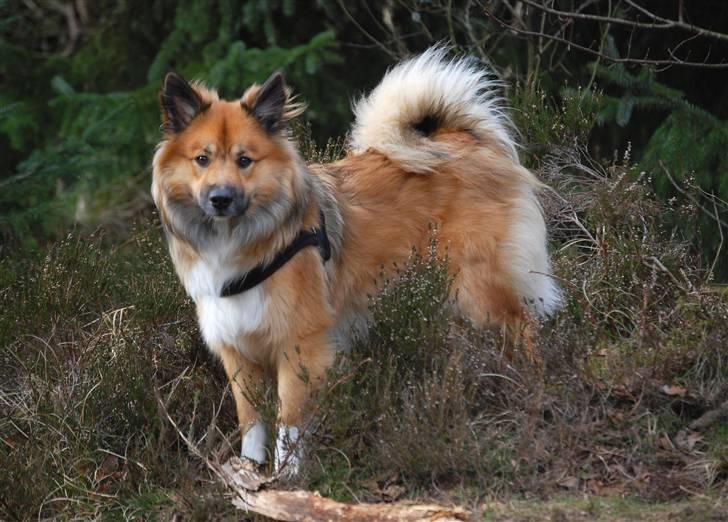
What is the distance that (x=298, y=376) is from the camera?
178 inches

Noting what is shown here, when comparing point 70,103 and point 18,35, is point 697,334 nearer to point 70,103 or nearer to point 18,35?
point 70,103

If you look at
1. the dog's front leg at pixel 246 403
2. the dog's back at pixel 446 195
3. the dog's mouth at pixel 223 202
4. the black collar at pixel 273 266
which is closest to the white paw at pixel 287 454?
the dog's front leg at pixel 246 403

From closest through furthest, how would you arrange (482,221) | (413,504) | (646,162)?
(413,504) < (482,221) < (646,162)

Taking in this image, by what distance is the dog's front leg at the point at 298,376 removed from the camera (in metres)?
4.59

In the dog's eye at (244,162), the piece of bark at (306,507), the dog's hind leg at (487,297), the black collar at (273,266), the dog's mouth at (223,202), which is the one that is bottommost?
the piece of bark at (306,507)

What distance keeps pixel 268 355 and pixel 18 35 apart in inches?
325

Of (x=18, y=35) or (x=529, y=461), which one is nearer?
(x=529, y=461)

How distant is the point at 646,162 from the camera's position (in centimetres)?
666

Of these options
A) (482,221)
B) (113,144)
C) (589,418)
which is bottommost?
(113,144)

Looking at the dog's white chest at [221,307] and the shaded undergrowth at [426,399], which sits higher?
the dog's white chest at [221,307]

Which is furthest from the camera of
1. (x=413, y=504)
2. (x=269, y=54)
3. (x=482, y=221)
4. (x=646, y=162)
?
(x=269, y=54)

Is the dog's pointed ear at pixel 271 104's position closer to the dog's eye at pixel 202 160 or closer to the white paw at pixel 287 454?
the dog's eye at pixel 202 160

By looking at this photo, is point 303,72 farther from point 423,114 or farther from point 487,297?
point 487,297

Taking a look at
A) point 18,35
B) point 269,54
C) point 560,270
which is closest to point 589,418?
point 560,270
